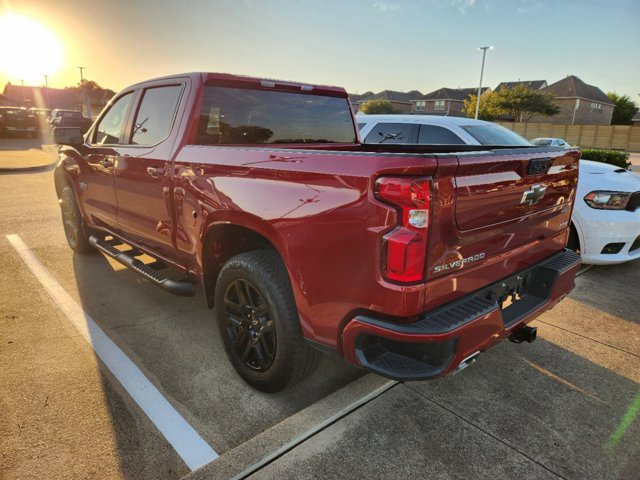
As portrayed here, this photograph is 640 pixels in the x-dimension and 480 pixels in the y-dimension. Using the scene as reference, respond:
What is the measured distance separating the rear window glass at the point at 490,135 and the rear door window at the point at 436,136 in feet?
0.72

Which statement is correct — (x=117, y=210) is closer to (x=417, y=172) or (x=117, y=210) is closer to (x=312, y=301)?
(x=312, y=301)

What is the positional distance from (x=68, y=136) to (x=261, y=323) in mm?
3191

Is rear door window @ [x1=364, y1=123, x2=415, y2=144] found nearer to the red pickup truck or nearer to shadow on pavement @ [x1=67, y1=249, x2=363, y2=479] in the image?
the red pickup truck

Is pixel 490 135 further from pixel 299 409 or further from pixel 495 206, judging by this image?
pixel 299 409

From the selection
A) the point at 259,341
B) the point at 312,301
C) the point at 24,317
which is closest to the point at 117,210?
the point at 24,317

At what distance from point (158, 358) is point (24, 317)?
146cm

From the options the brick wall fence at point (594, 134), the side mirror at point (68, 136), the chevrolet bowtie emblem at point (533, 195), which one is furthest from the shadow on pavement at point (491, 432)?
the brick wall fence at point (594, 134)

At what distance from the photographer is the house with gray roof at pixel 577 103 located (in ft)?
187

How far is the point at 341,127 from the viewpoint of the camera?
13.2ft

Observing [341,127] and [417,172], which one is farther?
[341,127]

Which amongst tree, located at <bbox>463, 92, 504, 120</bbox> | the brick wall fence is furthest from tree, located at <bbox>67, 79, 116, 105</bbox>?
the brick wall fence

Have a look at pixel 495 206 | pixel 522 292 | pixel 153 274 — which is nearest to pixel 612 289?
pixel 522 292

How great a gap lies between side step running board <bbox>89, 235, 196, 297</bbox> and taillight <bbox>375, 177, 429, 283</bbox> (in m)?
1.89

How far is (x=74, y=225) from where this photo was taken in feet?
16.9
